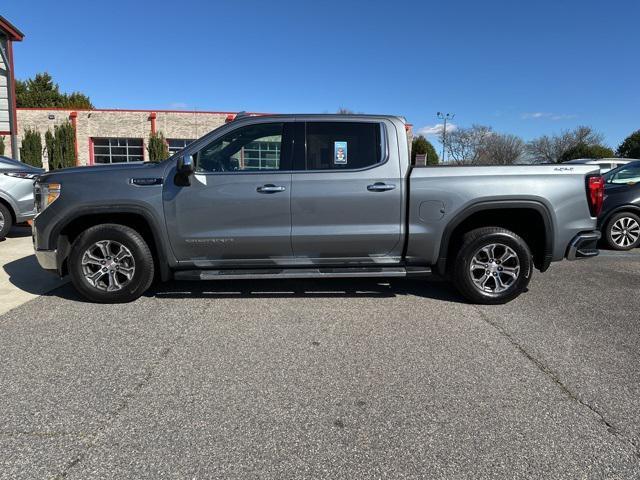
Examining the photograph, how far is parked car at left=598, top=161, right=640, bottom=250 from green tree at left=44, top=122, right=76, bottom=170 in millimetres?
29512

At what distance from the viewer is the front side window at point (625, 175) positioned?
884 cm

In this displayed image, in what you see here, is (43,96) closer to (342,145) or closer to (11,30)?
(11,30)

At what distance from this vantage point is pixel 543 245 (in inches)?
203

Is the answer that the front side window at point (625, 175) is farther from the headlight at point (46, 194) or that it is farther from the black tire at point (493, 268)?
the headlight at point (46, 194)

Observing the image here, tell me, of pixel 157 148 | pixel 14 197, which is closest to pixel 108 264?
pixel 14 197

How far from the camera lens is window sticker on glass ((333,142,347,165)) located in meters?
5.00

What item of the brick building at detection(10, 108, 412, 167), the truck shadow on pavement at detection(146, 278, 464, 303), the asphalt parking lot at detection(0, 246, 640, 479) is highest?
the brick building at detection(10, 108, 412, 167)

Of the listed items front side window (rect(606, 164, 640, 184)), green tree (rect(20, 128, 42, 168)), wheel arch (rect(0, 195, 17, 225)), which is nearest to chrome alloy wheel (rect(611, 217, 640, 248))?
front side window (rect(606, 164, 640, 184))

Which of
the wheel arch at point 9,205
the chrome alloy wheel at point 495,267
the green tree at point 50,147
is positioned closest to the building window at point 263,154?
the chrome alloy wheel at point 495,267

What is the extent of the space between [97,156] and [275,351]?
3161 cm

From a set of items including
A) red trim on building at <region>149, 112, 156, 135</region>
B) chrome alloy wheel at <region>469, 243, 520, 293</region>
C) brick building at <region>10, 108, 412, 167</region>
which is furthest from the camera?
red trim on building at <region>149, 112, 156, 135</region>

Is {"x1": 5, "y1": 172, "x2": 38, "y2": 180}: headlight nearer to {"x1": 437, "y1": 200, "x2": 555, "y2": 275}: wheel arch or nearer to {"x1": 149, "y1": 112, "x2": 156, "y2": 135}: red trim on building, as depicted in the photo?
{"x1": 437, "y1": 200, "x2": 555, "y2": 275}: wheel arch

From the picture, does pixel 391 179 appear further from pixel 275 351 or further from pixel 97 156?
pixel 97 156

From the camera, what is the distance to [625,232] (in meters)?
8.55
